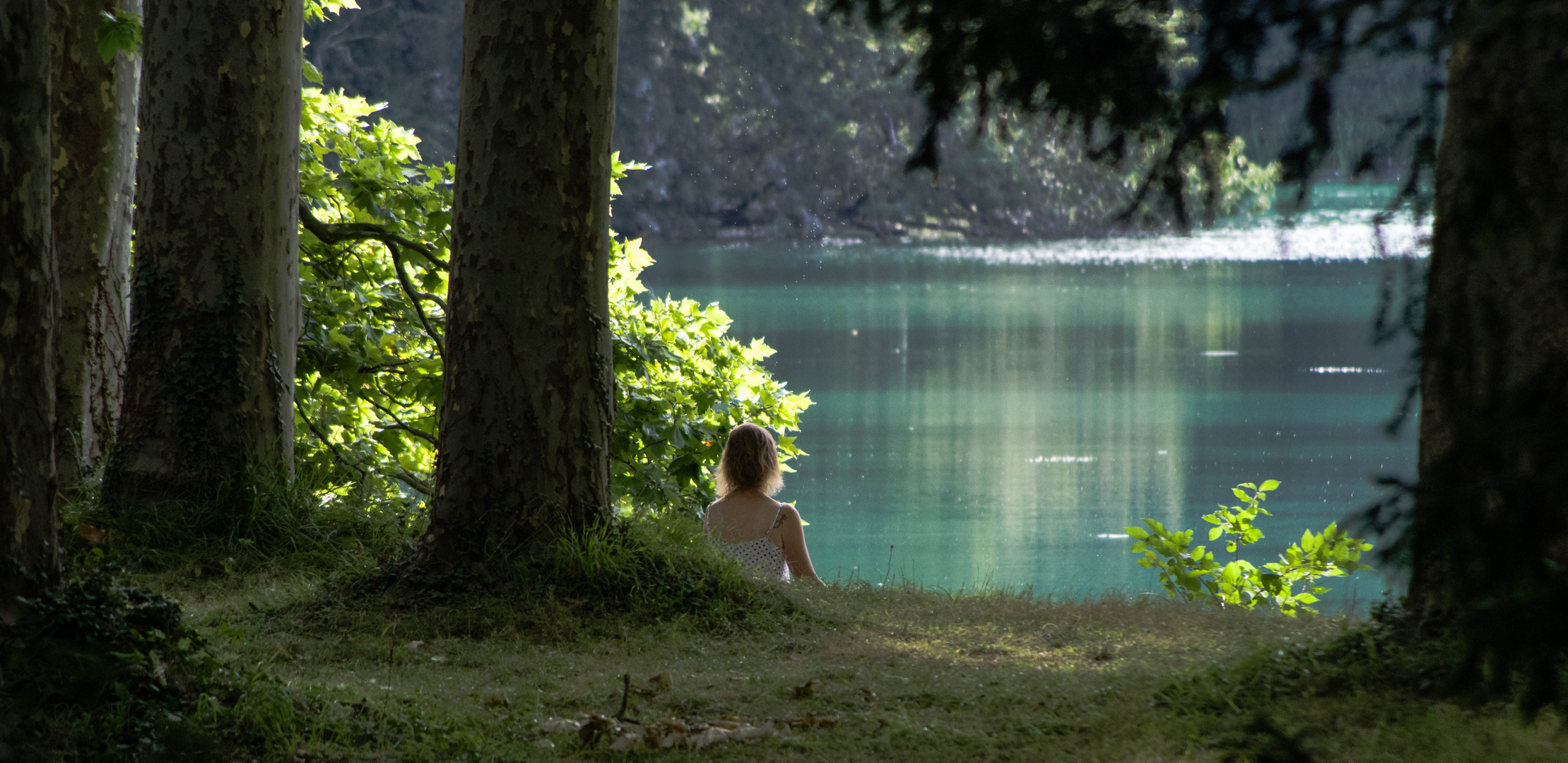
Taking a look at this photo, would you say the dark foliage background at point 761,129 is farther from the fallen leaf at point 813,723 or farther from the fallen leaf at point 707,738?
the fallen leaf at point 707,738

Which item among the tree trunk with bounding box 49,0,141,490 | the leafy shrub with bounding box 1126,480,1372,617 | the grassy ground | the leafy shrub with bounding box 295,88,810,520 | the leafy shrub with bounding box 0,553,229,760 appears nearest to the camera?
the leafy shrub with bounding box 0,553,229,760

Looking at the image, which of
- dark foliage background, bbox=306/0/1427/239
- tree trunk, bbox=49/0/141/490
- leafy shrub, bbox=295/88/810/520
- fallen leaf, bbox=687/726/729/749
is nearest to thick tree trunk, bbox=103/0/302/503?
tree trunk, bbox=49/0/141/490

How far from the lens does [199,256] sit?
689 cm

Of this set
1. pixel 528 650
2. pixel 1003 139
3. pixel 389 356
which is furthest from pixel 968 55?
pixel 389 356

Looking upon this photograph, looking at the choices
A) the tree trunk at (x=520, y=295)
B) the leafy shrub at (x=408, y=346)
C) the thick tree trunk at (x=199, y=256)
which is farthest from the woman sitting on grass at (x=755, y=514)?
the thick tree trunk at (x=199, y=256)

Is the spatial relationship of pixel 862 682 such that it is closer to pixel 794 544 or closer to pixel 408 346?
pixel 794 544

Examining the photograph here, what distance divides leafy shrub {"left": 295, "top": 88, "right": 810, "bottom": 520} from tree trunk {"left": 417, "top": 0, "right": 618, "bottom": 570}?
246 centimetres

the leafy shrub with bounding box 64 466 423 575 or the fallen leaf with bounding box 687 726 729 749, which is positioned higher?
the leafy shrub with bounding box 64 466 423 575

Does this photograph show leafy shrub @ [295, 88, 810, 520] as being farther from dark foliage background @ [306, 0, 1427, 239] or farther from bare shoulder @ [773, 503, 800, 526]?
dark foliage background @ [306, 0, 1427, 239]

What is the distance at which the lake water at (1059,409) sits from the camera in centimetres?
2100

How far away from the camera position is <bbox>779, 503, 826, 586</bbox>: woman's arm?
22.2 ft

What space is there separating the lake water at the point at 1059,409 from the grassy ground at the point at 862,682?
112cm

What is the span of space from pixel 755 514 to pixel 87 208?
436cm

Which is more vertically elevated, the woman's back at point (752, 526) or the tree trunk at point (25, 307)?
the tree trunk at point (25, 307)
